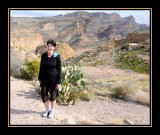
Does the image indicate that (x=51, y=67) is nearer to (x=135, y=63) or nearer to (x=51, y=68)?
(x=51, y=68)

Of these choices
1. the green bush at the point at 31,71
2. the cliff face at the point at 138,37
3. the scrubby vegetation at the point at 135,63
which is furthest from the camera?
the cliff face at the point at 138,37

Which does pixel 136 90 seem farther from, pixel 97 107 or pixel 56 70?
pixel 56 70

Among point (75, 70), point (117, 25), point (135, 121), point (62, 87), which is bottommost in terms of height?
point (135, 121)

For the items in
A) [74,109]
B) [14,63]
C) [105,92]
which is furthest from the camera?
[14,63]

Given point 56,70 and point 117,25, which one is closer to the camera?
point 56,70

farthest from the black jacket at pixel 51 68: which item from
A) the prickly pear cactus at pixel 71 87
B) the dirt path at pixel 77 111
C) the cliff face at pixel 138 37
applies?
the cliff face at pixel 138 37

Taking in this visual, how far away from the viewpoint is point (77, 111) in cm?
455

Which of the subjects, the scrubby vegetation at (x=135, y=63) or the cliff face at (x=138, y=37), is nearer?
the scrubby vegetation at (x=135, y=63)

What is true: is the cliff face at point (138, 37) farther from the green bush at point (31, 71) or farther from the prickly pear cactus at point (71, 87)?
the prickly pear cactus at point (71, 87)

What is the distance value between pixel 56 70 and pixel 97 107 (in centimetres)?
223

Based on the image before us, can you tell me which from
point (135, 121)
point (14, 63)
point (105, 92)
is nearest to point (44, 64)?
point (135, 121)

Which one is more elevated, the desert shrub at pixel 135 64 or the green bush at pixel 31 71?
the desert shrub at pixel 135 64

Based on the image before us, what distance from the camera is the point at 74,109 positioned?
4684mm

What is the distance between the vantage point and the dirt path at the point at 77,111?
359cm
